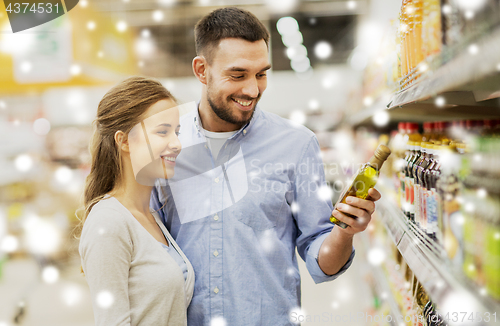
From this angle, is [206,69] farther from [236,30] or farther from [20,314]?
[20,314]

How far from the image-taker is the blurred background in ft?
2.35

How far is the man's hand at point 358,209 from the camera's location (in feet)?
3.13

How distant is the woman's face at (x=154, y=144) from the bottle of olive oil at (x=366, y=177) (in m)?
0.51

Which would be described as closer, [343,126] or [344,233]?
[344,233]

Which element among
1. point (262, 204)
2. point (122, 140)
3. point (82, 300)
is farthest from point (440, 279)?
point (82, 300)

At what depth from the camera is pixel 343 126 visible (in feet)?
13.7

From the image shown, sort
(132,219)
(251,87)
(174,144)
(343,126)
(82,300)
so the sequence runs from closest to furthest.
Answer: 1. (132,219)
2. (174,144)
3. (251,87)
4. (82,300)
5. (343,126)

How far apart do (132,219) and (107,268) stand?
15cm

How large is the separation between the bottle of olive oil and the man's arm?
3cm

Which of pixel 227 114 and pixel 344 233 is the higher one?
pixel 227 114

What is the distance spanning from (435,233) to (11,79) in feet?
12.1

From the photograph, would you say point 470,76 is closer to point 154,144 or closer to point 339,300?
point 154,144

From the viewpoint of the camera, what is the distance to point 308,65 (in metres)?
4.88

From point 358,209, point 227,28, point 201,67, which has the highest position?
point 227,28
